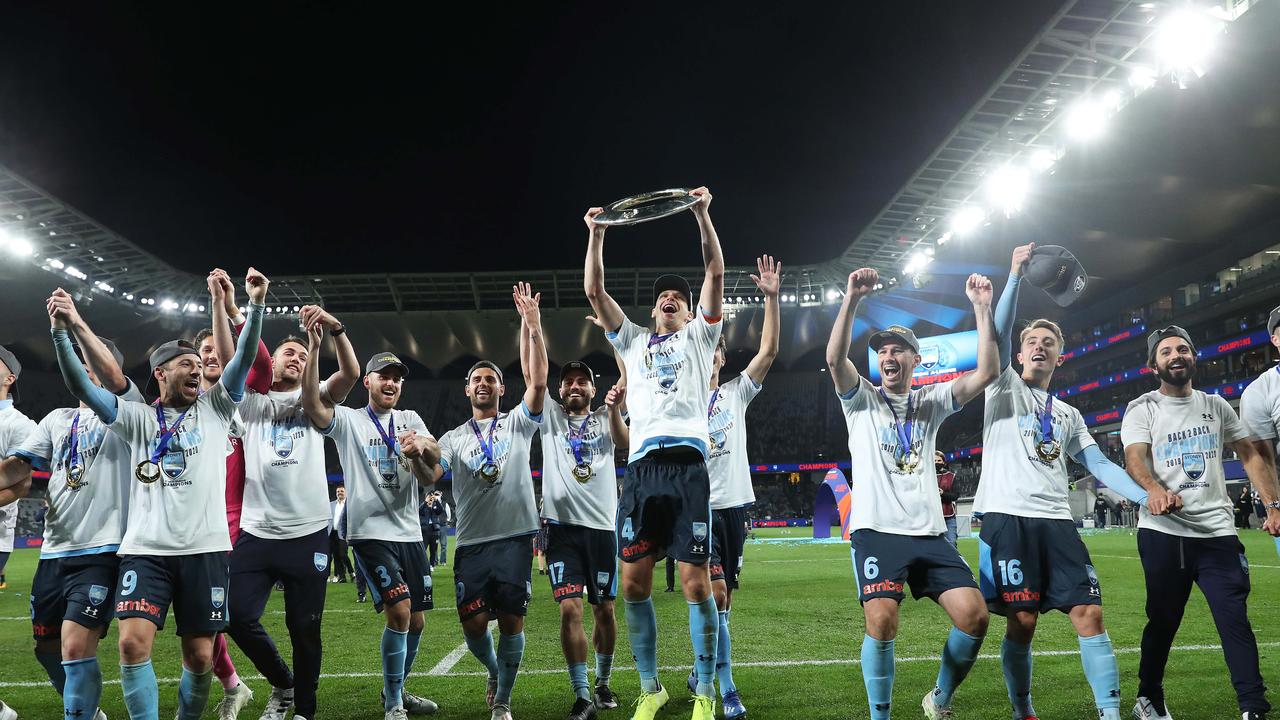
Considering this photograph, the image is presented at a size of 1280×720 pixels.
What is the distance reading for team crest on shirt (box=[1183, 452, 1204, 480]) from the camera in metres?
5.41

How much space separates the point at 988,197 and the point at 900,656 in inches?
1118

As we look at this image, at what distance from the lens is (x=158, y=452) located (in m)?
4.86

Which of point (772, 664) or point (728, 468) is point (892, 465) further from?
point (772, 664)

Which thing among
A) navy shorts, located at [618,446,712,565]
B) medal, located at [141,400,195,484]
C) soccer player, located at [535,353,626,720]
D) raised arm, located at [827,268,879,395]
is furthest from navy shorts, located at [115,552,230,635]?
raised arm, located at [827,268,879,395]

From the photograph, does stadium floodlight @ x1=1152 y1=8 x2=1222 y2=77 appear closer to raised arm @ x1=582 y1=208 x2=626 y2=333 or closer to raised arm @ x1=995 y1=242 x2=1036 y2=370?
raised arm @ x1=995 y1=242 x2=1036 y2=370

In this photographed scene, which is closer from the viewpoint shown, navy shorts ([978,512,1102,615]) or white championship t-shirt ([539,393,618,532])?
navy shorts ([978,512,1102,615])

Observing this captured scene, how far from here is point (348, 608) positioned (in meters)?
12.7

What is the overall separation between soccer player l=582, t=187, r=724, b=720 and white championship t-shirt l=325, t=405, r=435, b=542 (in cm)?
160

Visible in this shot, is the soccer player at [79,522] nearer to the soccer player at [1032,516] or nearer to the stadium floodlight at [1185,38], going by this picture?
the soccer player at [1032,516]

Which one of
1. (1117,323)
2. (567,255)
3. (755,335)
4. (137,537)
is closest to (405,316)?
(567,255)

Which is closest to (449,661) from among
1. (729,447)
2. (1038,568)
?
(729,447)

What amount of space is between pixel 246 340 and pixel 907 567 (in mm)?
3953

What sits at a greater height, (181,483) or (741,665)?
(181,483)

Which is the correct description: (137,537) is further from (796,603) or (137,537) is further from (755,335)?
(755,335)
